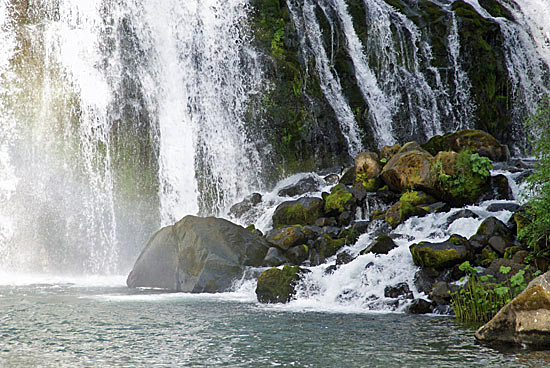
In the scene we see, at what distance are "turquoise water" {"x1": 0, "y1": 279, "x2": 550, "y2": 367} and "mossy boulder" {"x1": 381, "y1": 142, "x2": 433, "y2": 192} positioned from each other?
6615mm

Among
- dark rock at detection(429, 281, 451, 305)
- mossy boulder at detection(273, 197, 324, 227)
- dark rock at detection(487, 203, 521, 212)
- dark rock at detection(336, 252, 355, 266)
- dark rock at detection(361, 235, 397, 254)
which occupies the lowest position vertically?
dark rock at detection(429, 281, 451, 305)

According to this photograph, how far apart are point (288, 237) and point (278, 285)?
336cm

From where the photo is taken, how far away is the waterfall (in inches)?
910

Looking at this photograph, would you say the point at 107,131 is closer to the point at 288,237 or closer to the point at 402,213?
the point at 288,237

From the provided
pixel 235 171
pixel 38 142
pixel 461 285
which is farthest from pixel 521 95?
pixel 38 142

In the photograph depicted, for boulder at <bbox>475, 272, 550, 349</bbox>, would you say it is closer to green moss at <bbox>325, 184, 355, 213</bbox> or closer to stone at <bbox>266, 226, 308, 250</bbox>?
stone at <bbox>266, 226, 308, 250</bbox>

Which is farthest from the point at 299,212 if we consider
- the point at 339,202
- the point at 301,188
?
the point at 301,188

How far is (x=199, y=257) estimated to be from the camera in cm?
1473

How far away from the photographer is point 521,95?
2598 centimetres

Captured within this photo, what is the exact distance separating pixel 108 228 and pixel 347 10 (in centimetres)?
1651

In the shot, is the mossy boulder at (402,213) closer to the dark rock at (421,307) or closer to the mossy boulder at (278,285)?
the mossy boulder at (278,285)

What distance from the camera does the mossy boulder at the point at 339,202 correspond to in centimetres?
1667

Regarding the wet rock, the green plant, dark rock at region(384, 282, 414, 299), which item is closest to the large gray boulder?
the wet rock

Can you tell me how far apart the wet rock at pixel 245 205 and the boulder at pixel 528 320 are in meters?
14.0
